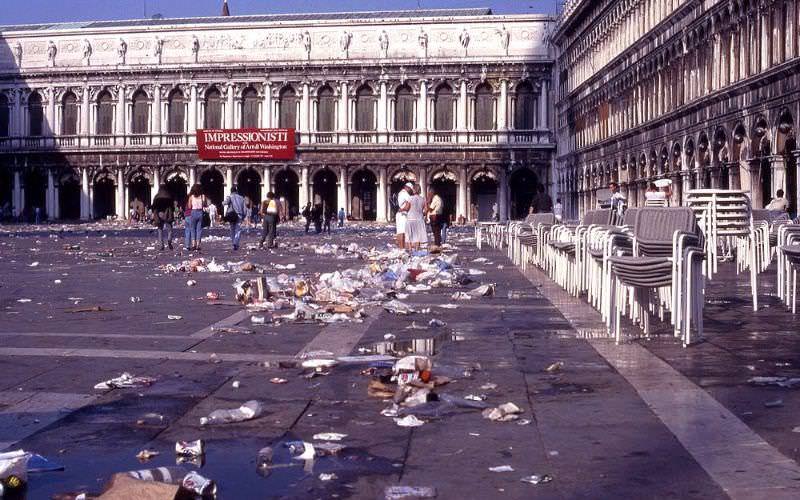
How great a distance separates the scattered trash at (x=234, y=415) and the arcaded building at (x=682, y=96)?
2370 centimetres

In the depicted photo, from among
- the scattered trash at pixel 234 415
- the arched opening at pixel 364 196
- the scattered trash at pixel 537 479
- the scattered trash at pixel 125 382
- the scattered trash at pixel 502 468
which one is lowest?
the scattered trash at pixel 537 479

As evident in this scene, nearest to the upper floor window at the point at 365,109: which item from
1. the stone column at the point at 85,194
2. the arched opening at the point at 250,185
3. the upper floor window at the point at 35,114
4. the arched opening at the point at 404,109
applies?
the arched opening at the point at 404,109

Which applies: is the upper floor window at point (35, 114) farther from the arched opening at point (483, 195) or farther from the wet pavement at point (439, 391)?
the wet pavement at point (439, 391)

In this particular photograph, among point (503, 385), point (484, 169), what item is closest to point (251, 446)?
point (503, 385)

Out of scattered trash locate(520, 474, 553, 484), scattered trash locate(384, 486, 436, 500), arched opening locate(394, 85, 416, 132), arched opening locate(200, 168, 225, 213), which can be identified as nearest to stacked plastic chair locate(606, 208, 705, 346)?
scattered trash locate(520, 474, 553, 484)

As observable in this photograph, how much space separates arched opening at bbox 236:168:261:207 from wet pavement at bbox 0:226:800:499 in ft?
195

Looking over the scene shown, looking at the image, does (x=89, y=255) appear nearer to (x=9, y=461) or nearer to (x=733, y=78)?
(x=733, y=78)

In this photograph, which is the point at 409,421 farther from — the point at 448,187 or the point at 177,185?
the point at 177,185

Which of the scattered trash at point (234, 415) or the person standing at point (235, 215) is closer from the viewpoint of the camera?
the scattered trash at point (234, 415)

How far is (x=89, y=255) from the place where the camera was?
1031 inches

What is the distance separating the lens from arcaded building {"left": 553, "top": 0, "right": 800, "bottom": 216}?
1183 inches

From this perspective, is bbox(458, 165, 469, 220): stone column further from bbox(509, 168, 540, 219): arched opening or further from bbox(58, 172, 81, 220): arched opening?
bbox(58, 172, 81, 220): arched opening

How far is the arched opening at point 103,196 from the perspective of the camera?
73.5m

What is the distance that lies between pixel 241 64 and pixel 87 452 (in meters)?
66.3
